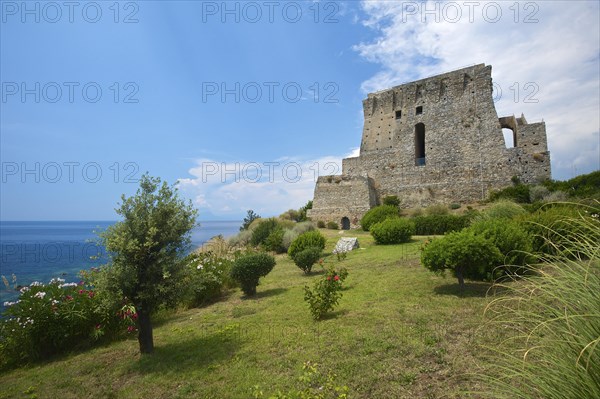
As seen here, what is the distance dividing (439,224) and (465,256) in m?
10.5

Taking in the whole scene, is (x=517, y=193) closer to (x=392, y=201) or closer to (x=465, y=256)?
(x=392, y=201)

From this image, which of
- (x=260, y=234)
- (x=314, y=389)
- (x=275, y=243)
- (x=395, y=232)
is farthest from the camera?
(x=260, y=234)

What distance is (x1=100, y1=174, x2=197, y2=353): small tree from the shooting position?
5043 millimetres

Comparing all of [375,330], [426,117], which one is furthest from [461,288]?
[426,117]

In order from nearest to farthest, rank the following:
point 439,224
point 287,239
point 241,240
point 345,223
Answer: point 439,224
point 287,239
point 241,240
point 345,223

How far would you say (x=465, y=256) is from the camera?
5.93m

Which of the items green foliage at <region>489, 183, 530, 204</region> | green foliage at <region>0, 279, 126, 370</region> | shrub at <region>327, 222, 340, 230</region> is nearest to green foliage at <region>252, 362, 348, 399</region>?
green foliage at <region>0, 279, 126, 370</region>

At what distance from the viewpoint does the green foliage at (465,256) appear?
230 inches

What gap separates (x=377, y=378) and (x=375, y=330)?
1291 millimetres

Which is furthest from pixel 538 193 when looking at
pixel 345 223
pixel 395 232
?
pixel 345 223

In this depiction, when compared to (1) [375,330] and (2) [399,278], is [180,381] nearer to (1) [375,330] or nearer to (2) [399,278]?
(1) [375,330]

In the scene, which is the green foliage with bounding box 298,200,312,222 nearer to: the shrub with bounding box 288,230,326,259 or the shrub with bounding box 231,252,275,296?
the shrub with bounding box 288,230,326,259

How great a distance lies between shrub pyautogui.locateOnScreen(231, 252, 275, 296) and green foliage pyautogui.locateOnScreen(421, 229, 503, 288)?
449 cm

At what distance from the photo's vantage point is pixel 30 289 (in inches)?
250
